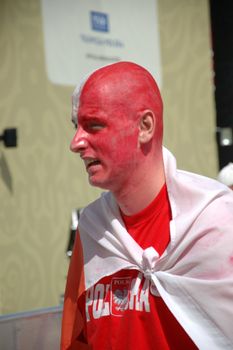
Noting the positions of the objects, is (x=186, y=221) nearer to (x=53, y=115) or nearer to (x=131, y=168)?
(x=131, y=168)

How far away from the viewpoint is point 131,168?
1.39 metres

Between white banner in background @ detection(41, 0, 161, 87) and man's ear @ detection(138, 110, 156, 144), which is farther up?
white banner in background @ detection(41, 0, 161, 87)

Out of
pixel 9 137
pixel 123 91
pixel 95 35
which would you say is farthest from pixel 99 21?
pixel 123 91

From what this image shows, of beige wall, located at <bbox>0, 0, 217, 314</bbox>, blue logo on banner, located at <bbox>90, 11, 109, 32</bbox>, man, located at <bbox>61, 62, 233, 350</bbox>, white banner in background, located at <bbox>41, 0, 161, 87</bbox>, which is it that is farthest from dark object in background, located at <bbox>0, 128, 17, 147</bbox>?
man, located at <bbox>61, 62, 233, 350</bbox>

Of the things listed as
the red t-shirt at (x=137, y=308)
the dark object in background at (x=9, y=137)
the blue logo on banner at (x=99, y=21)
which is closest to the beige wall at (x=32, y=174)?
the dark object in background at (x=9, y=137)

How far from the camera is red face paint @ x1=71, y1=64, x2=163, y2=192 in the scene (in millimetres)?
1369

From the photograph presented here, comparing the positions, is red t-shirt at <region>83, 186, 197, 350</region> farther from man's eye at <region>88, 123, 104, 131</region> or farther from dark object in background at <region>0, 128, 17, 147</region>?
dark object in background at <region>0, 128, 17, 147</region>

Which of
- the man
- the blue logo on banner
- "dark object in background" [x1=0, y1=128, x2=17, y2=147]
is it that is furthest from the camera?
the blue logo on banner

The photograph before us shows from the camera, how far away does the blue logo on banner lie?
3694 mm

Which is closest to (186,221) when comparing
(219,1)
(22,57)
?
(22,57)

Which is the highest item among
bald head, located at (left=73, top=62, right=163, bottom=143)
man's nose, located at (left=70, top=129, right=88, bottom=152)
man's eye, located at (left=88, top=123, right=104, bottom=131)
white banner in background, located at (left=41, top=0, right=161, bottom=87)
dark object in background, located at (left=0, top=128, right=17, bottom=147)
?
white banner in background, located at (left=41, top=0, right=161, bottom=87)

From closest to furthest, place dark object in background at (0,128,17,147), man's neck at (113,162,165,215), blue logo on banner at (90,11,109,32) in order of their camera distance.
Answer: man's neck at (113,162,165,215)
dark object in background at (0,128,17,147)
blue logo on banner at (90,11,109,32)

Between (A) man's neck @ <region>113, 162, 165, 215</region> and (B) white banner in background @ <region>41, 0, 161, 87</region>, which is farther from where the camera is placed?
(B) white banner in background @ <region>41, 0, 161, 87</region>

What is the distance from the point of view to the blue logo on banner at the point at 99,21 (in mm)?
3694
